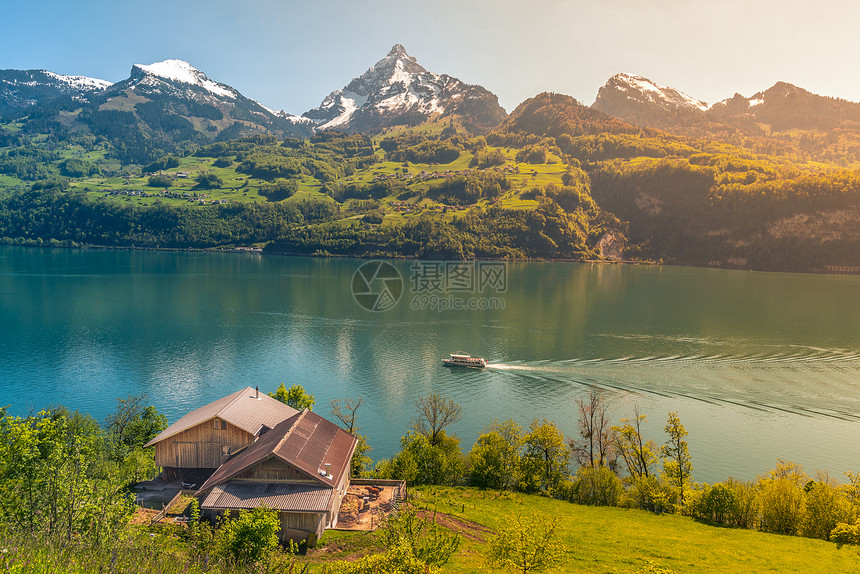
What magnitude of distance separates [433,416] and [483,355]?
33675mm

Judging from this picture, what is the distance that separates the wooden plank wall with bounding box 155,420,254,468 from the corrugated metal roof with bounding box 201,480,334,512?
24.7 feet

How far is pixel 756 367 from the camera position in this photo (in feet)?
257

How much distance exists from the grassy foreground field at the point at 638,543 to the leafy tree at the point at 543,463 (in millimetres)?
3416

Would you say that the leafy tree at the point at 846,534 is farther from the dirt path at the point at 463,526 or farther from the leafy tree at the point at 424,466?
the leafy tree at the point at 424,466

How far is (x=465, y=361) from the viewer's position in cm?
8294

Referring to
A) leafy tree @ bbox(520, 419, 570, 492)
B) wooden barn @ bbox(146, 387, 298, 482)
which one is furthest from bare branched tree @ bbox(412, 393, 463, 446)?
wooden barn @ bbox(146, 387, 298, 482)

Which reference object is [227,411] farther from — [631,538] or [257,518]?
[631,538]

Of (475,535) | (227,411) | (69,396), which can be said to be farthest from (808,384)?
(69,396)

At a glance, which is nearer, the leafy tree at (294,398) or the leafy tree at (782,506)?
the leafy tree at (782,506)

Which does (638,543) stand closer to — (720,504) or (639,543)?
(639,543)

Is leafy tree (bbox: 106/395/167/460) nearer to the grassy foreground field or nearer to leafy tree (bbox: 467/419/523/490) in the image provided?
the grassy foreground field

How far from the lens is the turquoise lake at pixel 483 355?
6088cm

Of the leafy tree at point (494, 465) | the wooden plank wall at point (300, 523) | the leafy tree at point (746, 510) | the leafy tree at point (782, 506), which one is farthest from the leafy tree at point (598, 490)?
the wooden plank wall at point (300, 523)

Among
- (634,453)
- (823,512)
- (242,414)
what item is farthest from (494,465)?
(823,512)
